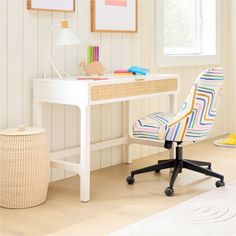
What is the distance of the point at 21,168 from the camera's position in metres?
3.19

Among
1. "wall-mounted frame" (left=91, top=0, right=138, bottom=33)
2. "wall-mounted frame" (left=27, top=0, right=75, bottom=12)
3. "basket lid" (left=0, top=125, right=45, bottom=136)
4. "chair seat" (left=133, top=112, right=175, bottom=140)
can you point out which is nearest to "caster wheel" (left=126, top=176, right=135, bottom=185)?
"chair seat" (left=133, top=112, right=175, bottom=140)

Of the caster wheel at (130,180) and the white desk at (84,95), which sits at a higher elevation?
the white desk at (84,95)

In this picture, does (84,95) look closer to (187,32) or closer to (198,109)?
(198,109)

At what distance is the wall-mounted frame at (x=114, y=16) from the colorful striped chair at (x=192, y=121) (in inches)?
34.4

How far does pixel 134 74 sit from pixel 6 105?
3.36ft

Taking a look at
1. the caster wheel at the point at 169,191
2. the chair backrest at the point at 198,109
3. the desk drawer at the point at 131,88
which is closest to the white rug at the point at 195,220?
the caster wheel at the point at 169,191

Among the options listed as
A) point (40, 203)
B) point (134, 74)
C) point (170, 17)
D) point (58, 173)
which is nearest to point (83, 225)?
point (40, 203)

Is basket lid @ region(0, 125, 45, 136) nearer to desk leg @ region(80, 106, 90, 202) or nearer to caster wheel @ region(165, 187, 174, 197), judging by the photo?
desk leg @ region(80, 106, 90, 202)

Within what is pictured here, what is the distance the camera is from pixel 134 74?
4.04 m

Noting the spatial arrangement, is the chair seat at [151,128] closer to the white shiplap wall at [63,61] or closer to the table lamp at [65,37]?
the white shiplap wall at [63,61]

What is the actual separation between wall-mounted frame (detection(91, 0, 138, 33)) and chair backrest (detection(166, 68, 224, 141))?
1.04 m

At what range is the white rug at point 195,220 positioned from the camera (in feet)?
9.25

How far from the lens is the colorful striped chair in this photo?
11.6 feet

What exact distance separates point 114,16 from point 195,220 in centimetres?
195
